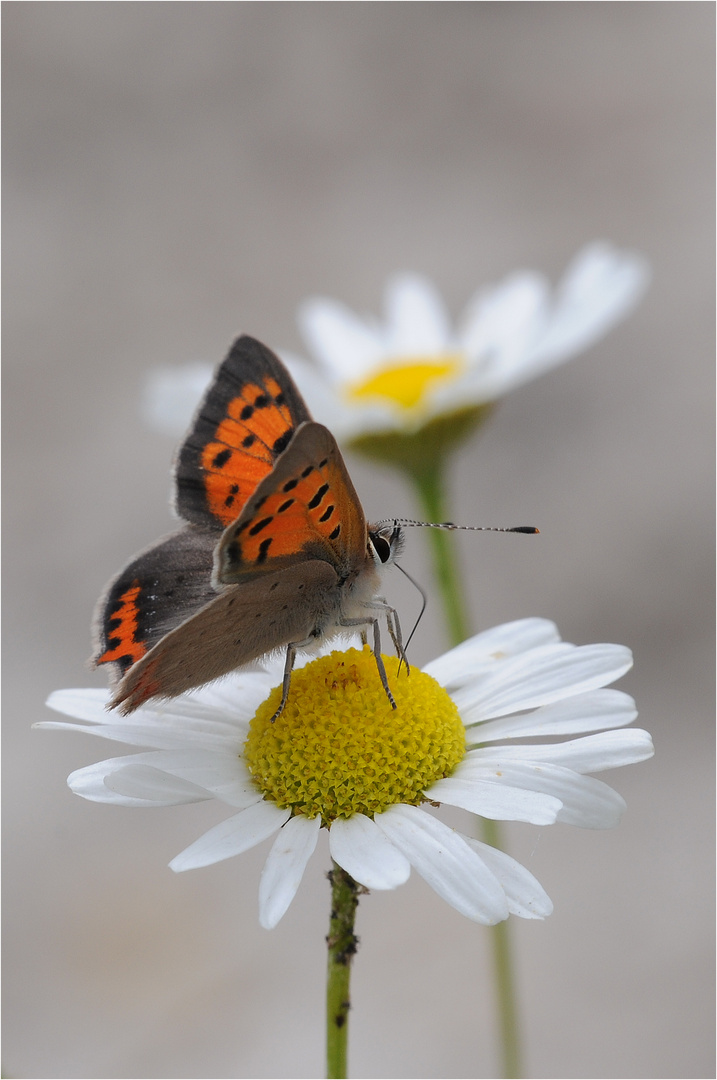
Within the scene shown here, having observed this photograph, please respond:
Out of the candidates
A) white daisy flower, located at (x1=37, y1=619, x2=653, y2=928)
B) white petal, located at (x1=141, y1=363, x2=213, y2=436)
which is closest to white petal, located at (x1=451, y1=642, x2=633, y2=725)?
white daisy flower, located at (x1=37, y1=619, x2=653, y2=928)

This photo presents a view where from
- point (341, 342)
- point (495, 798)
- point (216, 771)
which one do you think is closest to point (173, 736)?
point (216, 771)

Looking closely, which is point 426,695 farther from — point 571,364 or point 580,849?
point 571,364

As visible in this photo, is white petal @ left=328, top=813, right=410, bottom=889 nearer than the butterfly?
Yes

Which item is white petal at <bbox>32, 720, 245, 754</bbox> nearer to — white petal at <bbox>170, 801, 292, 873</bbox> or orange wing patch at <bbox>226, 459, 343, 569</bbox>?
white petal at <bbox>170, 801, 292, 873</bbox>

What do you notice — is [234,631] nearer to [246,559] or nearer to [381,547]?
[246,559]

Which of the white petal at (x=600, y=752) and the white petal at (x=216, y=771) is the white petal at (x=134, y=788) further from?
the white petal at (x=600, y=752)
